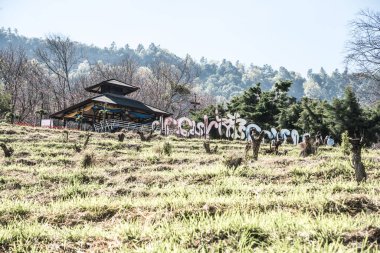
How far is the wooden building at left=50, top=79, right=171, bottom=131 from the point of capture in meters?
36.0

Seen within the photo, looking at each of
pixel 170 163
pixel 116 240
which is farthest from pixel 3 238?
pixel 170 163

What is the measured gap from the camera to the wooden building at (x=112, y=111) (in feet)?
118

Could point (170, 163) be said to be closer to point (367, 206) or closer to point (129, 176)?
point (129, 176)

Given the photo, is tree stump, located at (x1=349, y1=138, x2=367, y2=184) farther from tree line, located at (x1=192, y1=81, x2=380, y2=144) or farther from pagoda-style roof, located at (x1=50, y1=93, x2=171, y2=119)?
pagoda-style roof, located at (x1=50, y1=93, x2=171, y2=119)

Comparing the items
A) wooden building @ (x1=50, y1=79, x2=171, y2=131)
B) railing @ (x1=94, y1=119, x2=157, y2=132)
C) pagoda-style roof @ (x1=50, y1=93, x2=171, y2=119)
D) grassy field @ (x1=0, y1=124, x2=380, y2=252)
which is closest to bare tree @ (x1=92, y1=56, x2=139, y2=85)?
wooden building @ (x1=50, y1=79, x2=171, y2=131)

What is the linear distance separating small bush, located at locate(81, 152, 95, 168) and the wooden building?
22504mm

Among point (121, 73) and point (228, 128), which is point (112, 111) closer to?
point (228, 128)

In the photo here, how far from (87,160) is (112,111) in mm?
27669

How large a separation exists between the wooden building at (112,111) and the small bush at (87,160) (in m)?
22.5

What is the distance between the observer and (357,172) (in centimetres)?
812

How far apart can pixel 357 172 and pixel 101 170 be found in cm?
695

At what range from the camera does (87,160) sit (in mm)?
11945

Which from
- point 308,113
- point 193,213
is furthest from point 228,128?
point 193,213

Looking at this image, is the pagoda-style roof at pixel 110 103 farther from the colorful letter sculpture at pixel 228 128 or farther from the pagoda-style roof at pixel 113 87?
the colorful letter sculpture at pixel 228 128
